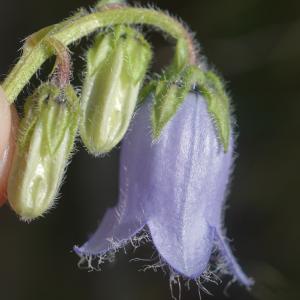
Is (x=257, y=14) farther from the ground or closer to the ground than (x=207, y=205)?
farther from the ground

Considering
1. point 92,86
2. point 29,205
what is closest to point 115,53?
point 92,86

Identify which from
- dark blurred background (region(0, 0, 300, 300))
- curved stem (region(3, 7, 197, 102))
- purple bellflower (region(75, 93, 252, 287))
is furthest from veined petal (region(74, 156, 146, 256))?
dark blurred background (region(0, 0, 300, 300))

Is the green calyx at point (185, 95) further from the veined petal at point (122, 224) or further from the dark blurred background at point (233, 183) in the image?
the dark blurred background at point (233, 183)

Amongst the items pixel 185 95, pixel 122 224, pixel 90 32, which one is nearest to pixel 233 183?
pixel 122 224

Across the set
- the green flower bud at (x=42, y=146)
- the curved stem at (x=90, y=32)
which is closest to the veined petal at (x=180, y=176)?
the curved stem at (x=90, y=32)

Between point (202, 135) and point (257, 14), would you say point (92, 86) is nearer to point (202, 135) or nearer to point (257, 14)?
point (202, 135)

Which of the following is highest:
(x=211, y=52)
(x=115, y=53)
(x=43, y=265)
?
(x=211, y=52)

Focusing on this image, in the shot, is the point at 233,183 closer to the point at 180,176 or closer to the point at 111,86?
the point at 180,176
